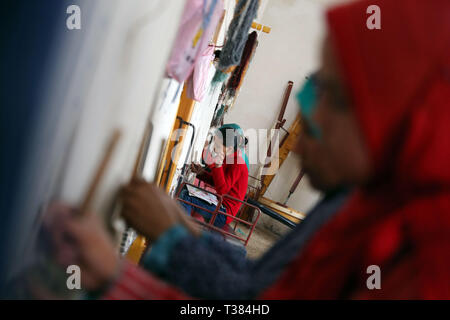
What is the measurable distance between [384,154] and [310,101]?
15 centimetres

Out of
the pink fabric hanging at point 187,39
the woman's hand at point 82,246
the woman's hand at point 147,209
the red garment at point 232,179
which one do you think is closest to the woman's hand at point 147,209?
the woman's hand at point 147,209

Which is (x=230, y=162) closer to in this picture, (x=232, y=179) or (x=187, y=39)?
(x=232, y=179)

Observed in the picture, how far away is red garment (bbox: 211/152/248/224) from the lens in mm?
2703

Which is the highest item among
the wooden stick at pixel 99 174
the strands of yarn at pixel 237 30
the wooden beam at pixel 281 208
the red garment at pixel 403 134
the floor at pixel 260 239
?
the strands of yarn at pixel 237 30

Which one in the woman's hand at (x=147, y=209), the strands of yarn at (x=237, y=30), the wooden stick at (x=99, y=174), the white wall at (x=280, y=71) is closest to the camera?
the wooden stick at (x=99, y=174)

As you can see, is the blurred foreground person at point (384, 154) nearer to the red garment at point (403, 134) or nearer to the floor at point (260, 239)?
the red garment at point (403, 134)

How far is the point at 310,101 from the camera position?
1.73ft

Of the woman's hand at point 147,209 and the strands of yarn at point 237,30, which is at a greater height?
the strands of yarn at point 237,30

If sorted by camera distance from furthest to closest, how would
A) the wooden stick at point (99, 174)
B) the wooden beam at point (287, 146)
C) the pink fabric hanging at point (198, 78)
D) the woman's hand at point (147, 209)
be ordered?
1. the wooden beam at point (287, 146)
2. the pink fabric hanging at point (198, 78)
3. the woman's hand at point (147, 209)
4. the wooden stick at point (99, 174)

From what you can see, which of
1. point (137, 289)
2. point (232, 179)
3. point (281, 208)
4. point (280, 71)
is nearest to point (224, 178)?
point (232, 179)

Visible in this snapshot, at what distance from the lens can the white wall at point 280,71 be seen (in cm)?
505

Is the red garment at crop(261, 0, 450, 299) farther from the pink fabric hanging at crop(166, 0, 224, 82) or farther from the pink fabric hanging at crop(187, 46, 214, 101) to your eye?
the pink fabric hanging at crop(187, 46, 214, 101)

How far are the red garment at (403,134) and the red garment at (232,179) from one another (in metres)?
2.21

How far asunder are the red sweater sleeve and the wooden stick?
84.4 inches
